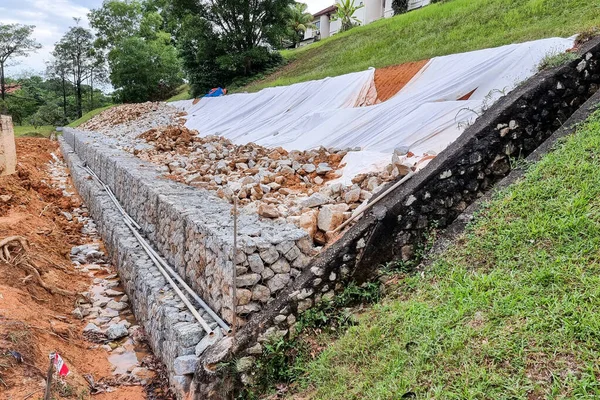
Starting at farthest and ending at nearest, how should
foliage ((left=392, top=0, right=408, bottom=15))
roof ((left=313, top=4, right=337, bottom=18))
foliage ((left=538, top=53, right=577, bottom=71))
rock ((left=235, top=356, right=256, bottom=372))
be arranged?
roof ((left=313, top=4, right=337, bottom=18)) → foliage ((left=392, top=0, right=408, bottom=15)) → foliage ((left=538, top=53, right=577, bottom=71)) → rock ((left=235, top=356, right=256, bottom=372))

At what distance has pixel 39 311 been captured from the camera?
428 centimetres

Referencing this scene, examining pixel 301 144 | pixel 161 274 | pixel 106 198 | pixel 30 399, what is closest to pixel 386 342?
pixel 30 399

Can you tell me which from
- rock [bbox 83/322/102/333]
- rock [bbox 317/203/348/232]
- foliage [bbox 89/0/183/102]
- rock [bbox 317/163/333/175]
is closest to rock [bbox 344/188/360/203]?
rock [bbox 317/203/348/232]

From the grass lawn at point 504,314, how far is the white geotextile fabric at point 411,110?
5.20ft

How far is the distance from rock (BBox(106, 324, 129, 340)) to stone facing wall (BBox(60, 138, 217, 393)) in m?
0.19

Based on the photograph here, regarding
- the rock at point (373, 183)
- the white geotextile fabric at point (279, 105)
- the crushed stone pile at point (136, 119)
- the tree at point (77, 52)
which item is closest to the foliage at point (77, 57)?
the tree at point (77, 52)

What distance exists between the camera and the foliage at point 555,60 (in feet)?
14.1

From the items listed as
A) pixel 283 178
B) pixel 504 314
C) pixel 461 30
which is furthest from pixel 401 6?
pixel 504 314

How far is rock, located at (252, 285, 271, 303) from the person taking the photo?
326cm

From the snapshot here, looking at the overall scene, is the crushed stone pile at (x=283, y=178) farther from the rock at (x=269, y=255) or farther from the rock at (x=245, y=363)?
the rock at (x=245, y=363)

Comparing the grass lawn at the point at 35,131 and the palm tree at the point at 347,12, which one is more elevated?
the palm tree at the point at 347,12

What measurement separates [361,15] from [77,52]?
21.0 meters

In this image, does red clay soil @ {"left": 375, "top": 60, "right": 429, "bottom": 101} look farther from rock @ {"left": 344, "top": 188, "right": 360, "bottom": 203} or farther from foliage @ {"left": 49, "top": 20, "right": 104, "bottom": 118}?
foliage @ {"left": 49, "top": 20, "right": 104, "bottom": 118}

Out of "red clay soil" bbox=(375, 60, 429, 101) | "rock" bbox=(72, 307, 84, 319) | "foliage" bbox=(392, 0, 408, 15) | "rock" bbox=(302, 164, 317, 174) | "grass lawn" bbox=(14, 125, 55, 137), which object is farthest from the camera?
"foliage" bbox=(392, 0, 408, 15)
